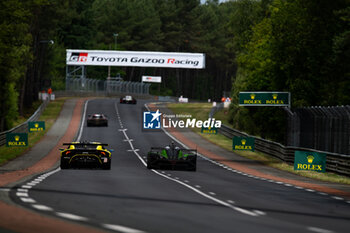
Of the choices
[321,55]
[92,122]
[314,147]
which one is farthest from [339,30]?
[92,122]

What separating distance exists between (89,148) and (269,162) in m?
16.3

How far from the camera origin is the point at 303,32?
55.1 metres

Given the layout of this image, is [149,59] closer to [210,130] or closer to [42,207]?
[210,130]

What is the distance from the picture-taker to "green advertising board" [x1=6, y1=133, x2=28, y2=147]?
39.4m

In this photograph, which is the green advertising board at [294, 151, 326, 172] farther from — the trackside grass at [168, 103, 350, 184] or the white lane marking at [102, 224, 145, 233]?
the white lane marking at [102, 224, 145, 233]

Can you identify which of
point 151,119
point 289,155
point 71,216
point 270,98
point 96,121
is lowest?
point 289,155

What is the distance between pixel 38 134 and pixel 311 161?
107 feet

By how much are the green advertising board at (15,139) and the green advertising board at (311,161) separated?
17.1 metres

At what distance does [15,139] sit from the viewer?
39.9 m

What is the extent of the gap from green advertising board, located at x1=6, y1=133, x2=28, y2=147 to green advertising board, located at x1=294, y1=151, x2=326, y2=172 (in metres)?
17.1

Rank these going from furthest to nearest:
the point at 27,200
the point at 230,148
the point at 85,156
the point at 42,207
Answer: the point at 230,148, the point at 85,156, the point at 27,200, the point at 42,207

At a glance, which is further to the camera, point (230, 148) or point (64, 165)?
point (230, 148)

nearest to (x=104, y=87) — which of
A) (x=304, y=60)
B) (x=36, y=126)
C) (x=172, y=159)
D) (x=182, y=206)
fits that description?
(x=304, y=60)

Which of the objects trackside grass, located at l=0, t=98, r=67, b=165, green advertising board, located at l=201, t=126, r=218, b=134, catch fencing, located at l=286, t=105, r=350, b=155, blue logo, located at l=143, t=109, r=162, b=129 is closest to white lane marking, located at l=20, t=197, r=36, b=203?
catch fencing, located at l=286, t=105, r=350, b=155
